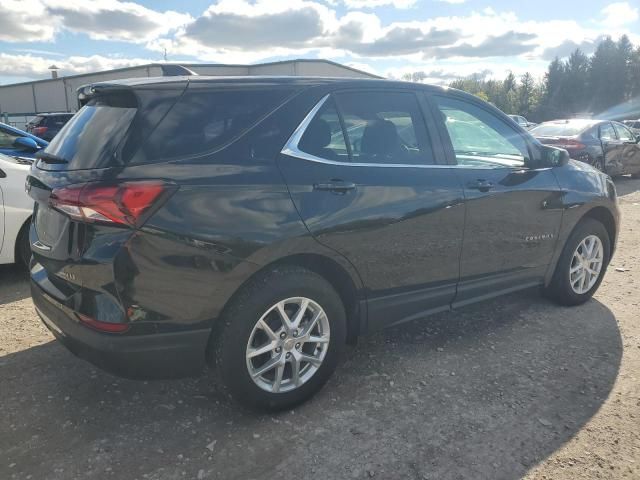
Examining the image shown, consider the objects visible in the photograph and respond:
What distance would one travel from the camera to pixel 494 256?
3.69 meters

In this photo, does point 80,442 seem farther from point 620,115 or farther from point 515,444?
point 620,115

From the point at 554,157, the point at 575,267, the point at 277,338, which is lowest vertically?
the point at 575,267

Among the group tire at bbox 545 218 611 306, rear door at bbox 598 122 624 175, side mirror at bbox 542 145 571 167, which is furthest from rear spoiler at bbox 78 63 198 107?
rear door at bbox 598 122 624 175

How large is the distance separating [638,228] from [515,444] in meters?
6.16

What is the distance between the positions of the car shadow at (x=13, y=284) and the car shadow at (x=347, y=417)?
1.26 metres

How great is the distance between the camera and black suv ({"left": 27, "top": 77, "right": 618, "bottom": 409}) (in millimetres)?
2363

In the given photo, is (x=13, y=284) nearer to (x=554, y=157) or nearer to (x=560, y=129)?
(x=554, y=157)

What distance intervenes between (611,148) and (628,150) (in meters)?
0.95

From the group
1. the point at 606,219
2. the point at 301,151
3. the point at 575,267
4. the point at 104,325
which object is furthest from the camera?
the point at 606,219

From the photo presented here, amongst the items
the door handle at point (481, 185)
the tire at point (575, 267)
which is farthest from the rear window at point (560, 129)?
the door handle at point (481, 185)

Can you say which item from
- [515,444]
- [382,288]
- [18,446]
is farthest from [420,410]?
[18,446]

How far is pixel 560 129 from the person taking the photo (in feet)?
38.1

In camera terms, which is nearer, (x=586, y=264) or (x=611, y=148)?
(x=586, y=264)

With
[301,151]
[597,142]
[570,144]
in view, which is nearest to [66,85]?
[570,144]
